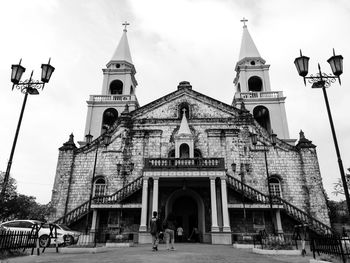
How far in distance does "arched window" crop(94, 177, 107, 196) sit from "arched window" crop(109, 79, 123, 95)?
12.9m

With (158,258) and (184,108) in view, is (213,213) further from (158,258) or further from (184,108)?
(184,108)

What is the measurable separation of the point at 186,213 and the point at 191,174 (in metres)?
4.10

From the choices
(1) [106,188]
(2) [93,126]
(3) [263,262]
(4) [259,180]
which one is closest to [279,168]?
(4) [259,180]

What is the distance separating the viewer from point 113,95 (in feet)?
96.4

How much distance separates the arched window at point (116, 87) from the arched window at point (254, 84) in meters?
15.2

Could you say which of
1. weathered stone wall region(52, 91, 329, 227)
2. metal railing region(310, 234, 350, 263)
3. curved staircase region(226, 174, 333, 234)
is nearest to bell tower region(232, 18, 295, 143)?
weathered stone wall region(52, 91, 329, 227)

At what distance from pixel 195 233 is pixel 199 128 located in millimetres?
8844

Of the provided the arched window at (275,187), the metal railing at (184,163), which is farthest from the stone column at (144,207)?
the arched window at (275,187)

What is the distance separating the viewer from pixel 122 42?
3597 centimetres

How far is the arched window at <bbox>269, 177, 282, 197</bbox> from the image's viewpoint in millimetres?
21172

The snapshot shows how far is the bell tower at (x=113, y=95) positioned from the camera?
2812 cm

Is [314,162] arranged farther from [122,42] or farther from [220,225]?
[122,42]

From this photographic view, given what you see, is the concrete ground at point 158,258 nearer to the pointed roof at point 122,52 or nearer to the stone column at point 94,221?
the stone column at point 94,221

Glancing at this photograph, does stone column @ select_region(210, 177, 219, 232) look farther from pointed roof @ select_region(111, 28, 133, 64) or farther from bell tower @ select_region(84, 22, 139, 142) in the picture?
pointed roof @ select_region(111, 28, 133, 64)
